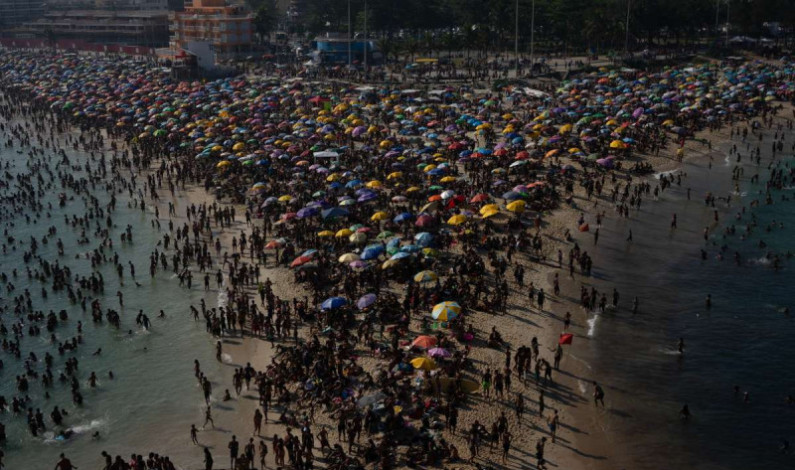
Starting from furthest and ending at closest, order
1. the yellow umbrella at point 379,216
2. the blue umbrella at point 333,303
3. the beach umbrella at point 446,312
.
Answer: the yellow umbrella at point 379,216 < the blue umbrella at point 333,303 < the beach umbrella at point 446,312

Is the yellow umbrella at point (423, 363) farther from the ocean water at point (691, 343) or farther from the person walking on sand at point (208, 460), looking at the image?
the person walking on sand at point (208, 460)

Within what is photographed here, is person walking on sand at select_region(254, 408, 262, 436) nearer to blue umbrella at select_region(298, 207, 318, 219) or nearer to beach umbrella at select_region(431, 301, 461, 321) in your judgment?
beach umbrella at select_region(431, 301, 461, 321)

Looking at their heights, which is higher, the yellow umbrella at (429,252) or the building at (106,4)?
the building at (106,4)

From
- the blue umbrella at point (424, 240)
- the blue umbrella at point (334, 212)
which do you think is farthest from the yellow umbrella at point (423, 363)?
the blue umbrella at point (334, 212)

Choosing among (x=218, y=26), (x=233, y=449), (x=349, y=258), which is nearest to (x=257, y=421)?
(x=233, y=449)

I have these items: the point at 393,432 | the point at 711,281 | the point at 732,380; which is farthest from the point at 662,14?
the point at 393,432

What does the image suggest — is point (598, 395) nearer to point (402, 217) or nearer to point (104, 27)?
point (402, 217)
